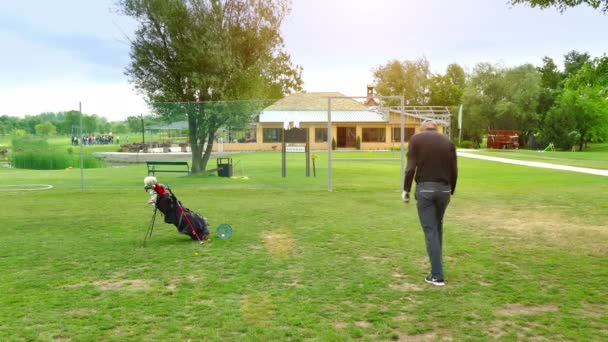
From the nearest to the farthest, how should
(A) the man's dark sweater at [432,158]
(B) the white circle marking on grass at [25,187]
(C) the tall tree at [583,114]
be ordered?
1. (A) the man's dark sweater at [432,158]
2. (B) the white circle marking on grass at [25,187]
3. (C) the tall tree at [583,114]

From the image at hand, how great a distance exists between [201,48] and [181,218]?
13.7 meters

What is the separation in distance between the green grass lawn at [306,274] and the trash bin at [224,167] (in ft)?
20.7

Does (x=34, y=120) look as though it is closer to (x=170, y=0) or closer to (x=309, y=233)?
(x=170, y=0)

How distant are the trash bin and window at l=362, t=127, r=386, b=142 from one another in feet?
95.1

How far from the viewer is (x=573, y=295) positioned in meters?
5.33

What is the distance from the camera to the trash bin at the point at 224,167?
18828mm

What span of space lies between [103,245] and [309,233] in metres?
3.37

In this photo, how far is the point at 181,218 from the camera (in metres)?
7.96

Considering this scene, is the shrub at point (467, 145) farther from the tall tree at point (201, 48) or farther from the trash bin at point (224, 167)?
the trash bin at point (224, 167)

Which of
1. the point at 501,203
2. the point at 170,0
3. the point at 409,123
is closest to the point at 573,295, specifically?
the point at 501,203

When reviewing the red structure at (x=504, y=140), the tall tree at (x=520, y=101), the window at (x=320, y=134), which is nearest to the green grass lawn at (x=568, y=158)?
the red structure at (x=504, y=140)

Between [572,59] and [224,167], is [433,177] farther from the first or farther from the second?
[572,59]

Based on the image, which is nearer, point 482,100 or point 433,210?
point 433,210

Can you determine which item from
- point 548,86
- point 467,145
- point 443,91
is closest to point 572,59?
point 548,86
